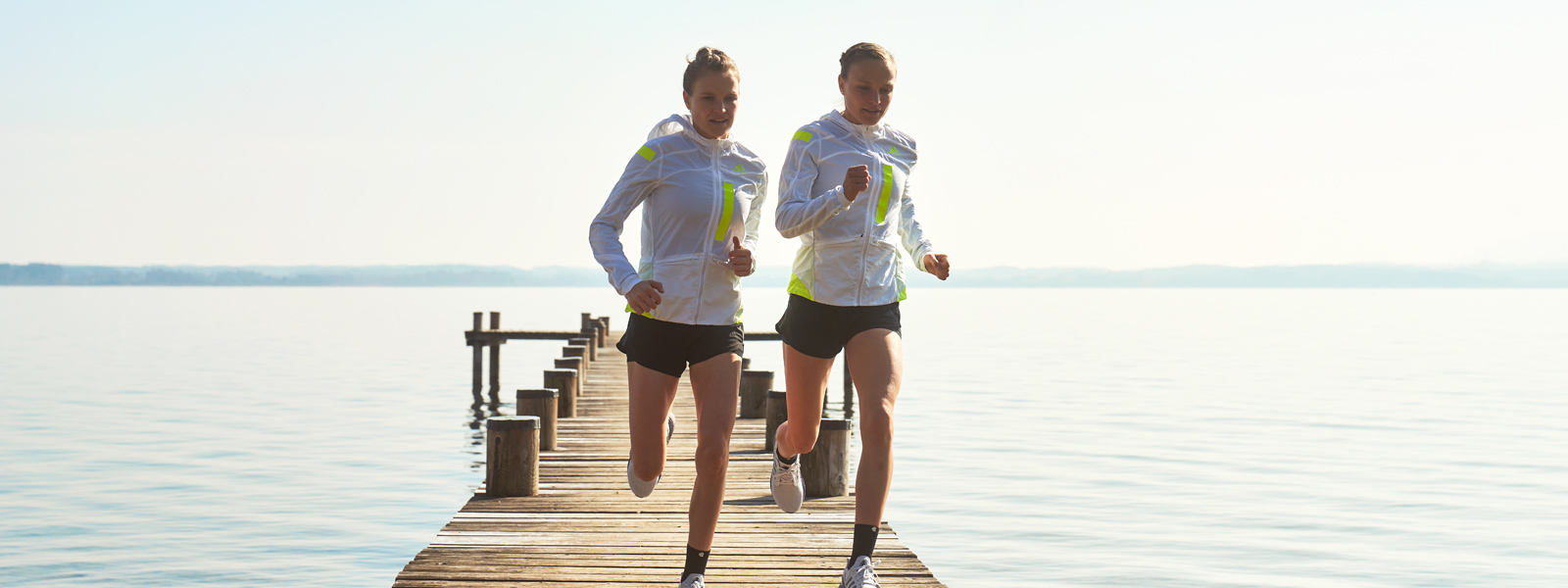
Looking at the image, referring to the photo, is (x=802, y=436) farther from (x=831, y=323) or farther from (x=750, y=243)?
(x=750, y=243)

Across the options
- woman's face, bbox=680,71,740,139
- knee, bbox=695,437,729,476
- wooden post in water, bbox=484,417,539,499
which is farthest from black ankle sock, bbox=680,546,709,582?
wooden post in water, bbox=484,417,539,499

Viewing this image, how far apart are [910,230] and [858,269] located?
1.53 ft

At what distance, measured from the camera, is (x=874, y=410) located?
4734 millimetres

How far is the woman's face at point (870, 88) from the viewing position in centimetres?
488

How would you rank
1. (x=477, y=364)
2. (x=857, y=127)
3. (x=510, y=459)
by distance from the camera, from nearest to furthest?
(x=857, y=127), (x=510, y=459), (x=477, y=364)

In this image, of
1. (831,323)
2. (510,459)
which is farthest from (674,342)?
(510,459)

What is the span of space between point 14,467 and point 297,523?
687 centimetres

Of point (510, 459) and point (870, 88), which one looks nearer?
point (870, 88)

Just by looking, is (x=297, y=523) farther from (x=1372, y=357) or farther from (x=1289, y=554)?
(x=1372, y=357)

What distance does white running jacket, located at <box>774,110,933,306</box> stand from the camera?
15.8 ft

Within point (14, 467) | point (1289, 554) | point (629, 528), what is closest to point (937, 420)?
point (1289, 554)

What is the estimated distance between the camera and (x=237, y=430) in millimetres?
21906

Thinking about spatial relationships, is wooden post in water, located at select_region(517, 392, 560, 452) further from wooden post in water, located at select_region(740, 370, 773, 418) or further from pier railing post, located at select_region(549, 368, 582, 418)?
wooden post in water, located at select_region(740, 370, 773, 418)

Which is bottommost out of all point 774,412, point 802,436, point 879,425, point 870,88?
point 774,412
